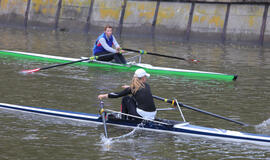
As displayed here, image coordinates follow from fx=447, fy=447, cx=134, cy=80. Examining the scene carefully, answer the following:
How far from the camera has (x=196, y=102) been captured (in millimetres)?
10875

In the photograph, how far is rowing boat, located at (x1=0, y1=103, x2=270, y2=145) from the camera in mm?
8008

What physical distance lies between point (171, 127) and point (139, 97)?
83 centimetres

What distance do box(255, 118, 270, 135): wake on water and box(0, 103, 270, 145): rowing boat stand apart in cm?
76

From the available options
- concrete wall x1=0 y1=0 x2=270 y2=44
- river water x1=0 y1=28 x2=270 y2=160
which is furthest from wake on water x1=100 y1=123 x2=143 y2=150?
concrete wall x1=0 y1=0 x2=270 y2=44

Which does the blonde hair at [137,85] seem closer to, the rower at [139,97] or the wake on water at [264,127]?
the rower at [139,97]

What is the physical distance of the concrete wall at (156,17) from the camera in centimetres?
2330

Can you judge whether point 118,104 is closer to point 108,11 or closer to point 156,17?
point 156,17

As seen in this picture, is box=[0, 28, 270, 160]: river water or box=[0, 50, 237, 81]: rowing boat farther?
box=[0, 50, 237, 81]: rowing boat

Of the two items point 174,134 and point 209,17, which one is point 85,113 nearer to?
point 174,134

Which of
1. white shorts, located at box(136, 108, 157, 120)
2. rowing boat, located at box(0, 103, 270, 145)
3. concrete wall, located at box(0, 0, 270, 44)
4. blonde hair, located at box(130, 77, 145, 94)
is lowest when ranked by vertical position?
rowing boat, located at box(0, 103, 270, 145)

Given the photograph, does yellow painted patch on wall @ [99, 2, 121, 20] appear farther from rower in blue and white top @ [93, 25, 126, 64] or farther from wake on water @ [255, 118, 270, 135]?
wake on water @ [255, 118, 270, 135]

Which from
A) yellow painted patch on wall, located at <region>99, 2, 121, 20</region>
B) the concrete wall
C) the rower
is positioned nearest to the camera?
the rower

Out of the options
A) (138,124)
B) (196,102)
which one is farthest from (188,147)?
(196,102)

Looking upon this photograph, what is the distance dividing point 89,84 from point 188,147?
5.44 m
